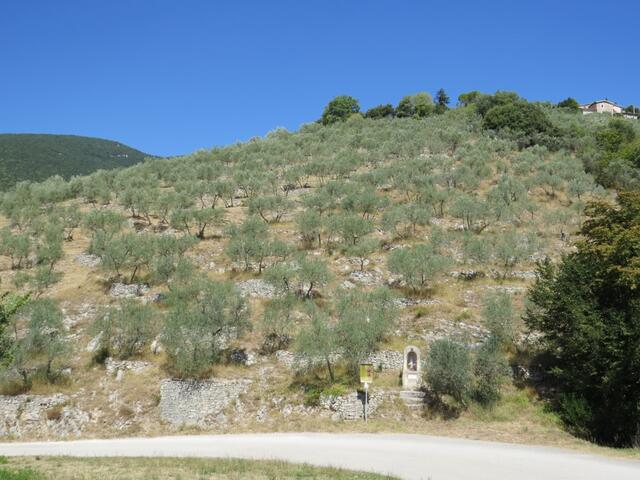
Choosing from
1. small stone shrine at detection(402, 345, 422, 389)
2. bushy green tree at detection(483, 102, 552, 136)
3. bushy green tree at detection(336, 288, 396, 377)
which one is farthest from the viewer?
bushy green tree at detection(483, 102, 552, 136)

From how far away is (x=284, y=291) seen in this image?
33656 millimetres

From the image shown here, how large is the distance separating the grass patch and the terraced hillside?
8653mm

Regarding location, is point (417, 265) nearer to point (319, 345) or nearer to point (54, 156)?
point (319, 345)

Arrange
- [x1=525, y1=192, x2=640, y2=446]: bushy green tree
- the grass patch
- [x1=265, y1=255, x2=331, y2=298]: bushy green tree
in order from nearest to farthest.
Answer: the grass patch < [x1=525, y1=192, x2=640, y2=446]: bushy green tree < [x1=265, y1=255, x2=331, y2=298]: bushy green tree

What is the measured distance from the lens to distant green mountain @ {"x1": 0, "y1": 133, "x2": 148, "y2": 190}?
10050 cm

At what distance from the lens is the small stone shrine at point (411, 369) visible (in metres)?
24.8

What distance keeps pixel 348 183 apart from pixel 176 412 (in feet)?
109

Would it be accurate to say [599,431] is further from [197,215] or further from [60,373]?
[197,215]

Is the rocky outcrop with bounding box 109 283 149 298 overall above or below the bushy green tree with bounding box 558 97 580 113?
below

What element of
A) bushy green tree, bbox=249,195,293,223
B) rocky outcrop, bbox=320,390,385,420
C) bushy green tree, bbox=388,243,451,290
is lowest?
rocky outcrop, bbox=320,390,385,420

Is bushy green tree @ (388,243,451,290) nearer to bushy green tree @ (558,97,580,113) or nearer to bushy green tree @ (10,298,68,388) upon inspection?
bushy green tree @ (10,298,68,388)

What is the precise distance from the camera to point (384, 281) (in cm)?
3619

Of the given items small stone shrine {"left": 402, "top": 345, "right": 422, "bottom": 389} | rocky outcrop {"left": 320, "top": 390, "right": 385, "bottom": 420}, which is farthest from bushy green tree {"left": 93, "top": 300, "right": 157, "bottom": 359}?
small stone shrine {"left": 402, "top": 345, "right": 422, "bottom": 389}

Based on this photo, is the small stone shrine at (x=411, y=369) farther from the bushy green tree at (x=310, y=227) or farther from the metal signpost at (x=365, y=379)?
the bushy green tree at (x=310, y=227)
